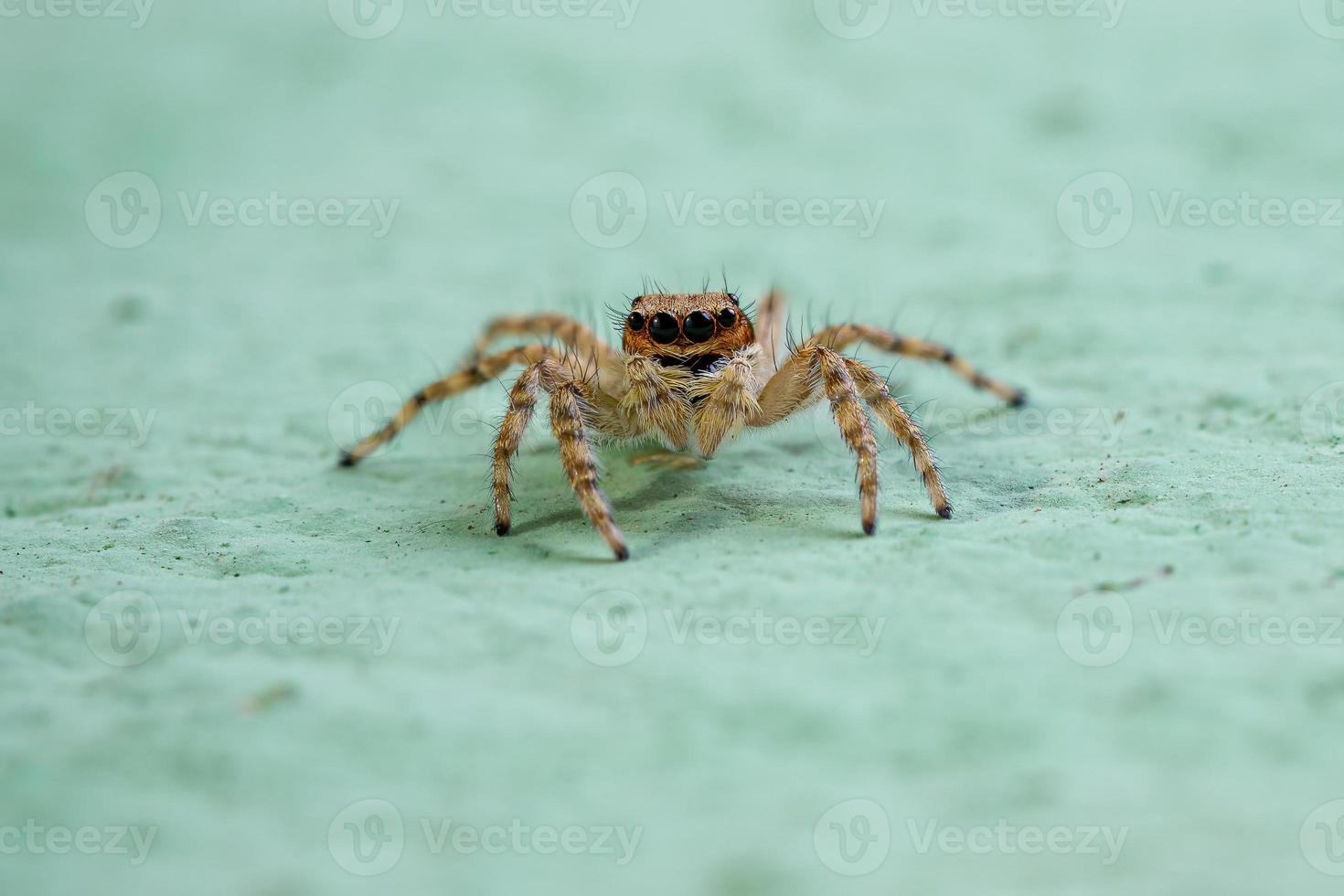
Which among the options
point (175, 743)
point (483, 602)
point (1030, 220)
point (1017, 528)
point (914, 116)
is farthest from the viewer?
point (914, 116)

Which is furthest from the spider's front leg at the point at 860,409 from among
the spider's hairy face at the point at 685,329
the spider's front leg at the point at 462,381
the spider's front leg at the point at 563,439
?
the spider's front leg at the point at 462,381

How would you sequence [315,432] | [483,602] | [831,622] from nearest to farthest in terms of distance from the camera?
[831,622] < [483,602] < [315,432]

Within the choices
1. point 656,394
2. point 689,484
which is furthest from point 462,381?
point 689,484

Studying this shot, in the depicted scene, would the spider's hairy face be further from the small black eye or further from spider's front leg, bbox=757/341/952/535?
spider's front leg, bbox=757/341/952/535

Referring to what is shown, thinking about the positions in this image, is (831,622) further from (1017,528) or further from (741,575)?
(1017,528)

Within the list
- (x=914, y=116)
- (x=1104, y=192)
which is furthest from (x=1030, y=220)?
(x=914, y=116)

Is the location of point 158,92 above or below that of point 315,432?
above

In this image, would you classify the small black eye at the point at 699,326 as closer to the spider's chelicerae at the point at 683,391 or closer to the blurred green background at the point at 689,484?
the spider's chelicerae at the point at 683,391
